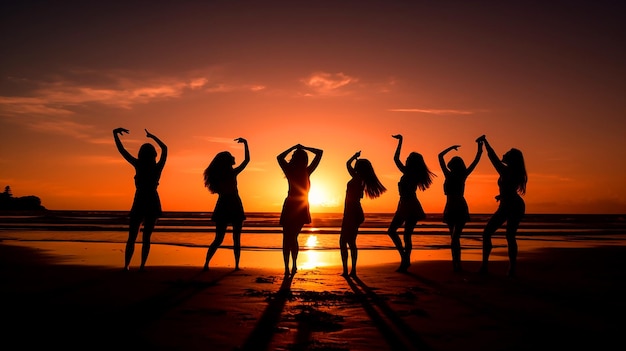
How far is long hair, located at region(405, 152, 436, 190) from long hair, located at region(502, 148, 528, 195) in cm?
169

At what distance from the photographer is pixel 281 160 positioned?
10125mm

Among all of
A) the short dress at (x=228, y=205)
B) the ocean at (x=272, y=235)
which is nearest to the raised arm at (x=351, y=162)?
the short dress at (x=228, y=205)

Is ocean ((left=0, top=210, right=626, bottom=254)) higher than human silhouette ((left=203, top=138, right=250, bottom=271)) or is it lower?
lower

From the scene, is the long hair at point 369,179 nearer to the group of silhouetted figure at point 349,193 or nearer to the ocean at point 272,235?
the group of silhouetted figure at point 349,193

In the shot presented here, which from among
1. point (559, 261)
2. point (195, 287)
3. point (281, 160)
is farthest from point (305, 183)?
point (559, 261)

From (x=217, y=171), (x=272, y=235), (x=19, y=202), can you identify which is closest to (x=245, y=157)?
(x=217, y=171)

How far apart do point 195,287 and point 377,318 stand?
353 centimetres

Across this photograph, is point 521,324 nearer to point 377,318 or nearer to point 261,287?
point 377,318

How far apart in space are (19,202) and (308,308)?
8823cm

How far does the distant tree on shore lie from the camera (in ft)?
257

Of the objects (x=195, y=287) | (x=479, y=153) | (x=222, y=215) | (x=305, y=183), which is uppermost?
(x=479, y=153)

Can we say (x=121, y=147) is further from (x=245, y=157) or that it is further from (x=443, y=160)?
(x=443, y=160)

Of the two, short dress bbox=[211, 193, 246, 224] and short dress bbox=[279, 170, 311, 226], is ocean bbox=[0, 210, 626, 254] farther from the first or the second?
short dress bbox=[279, 170, 311, 226]

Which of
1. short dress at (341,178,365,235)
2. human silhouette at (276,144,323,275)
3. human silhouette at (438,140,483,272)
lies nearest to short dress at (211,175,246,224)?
human silhouette at (276,144,323,275)
